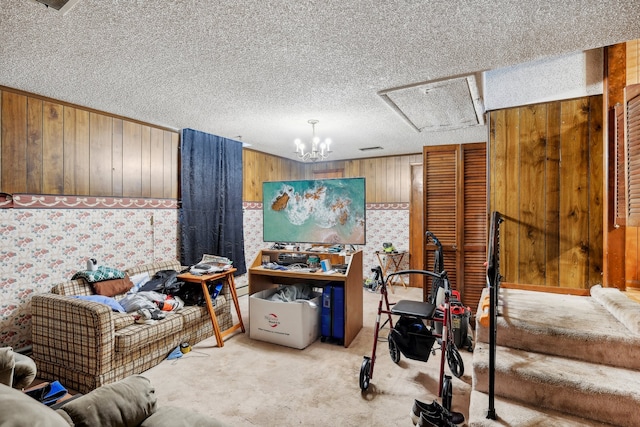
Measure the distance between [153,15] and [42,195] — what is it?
7.10 feet

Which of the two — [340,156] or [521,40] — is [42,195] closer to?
[521,40]

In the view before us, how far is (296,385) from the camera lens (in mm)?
2371

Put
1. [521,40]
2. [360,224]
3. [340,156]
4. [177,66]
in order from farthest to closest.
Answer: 1. [340,156]
2. [360,224]
3. [177,66]
4. [521,40]

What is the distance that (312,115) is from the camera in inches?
132

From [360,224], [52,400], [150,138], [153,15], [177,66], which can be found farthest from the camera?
[150,138]

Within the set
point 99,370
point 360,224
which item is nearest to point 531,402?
point 360,224

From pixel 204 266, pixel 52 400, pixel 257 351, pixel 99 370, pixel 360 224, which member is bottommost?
pixel 257 351

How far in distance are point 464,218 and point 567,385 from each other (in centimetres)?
210

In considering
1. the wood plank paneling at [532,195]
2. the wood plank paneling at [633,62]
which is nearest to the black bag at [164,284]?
→ the wood plank paneling at [532,195]

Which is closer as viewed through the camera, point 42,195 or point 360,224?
point 42,195

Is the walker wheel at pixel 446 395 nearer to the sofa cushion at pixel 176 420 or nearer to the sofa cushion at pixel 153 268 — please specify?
the sofa cushion at pixel 176 420

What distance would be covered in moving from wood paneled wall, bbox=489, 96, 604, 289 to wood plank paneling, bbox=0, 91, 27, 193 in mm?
4105

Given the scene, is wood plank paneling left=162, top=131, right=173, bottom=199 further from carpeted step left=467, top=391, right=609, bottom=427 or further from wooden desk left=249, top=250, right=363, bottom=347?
carpeted step left=467, top=391, right=609, bottom=427

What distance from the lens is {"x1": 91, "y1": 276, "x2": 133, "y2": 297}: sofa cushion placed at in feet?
9.30
